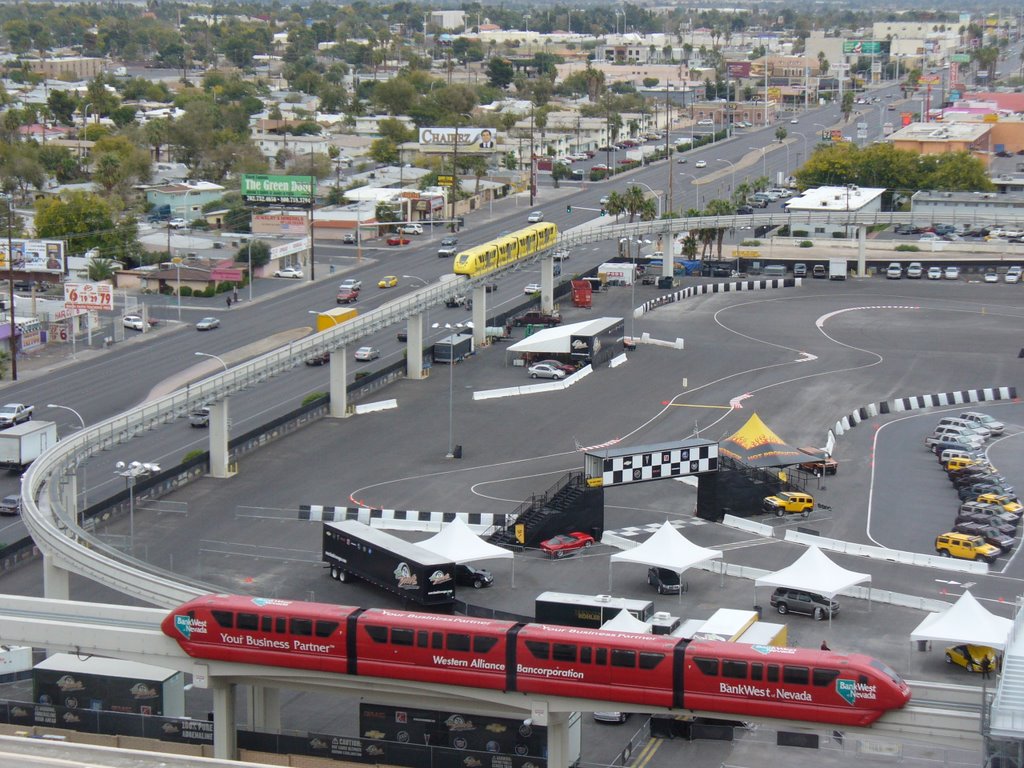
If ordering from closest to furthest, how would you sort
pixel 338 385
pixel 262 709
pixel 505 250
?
1. pixel 262 709
2. pixel 338 385
3. pixel 505 250

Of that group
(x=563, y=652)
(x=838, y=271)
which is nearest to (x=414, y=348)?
(x=838, y=271)

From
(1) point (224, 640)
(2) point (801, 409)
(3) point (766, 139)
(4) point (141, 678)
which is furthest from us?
(3) point (766, 139)

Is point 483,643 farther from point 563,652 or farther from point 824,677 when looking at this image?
point 824,677

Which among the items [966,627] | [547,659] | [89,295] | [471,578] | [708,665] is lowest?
[471,578]

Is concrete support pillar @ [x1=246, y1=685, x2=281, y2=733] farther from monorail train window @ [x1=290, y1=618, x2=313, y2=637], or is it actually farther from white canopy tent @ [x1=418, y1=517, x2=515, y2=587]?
white canopy tent @ [x1=418, y1=517, x2=515, y2=587]

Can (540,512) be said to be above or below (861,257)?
below

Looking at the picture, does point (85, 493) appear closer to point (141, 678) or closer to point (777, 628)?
point (141, 678)

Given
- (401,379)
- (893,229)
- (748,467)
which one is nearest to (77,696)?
(748,467)
